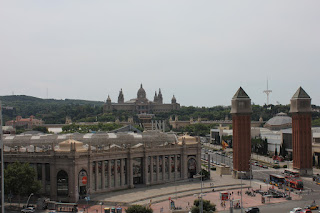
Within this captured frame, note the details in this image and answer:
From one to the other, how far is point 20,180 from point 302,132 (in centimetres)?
7785

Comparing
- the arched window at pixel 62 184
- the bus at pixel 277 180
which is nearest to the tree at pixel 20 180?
the arched window at pixel 62 184

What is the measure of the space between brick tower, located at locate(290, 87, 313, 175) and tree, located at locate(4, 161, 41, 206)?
72.6 metres

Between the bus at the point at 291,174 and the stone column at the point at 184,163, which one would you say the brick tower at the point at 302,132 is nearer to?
the bus at the point at 291,174

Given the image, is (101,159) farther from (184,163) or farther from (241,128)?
(241,128)

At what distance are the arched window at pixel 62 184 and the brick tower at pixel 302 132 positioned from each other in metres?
66.5

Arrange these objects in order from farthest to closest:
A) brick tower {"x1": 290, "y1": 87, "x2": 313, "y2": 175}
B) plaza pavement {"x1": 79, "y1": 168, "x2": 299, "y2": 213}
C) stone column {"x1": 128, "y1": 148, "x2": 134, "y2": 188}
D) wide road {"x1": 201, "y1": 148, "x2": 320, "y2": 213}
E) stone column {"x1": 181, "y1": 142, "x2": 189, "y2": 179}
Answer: brick tower {"x1": 290, "y1": 87, "x2": 313, "y2": 175}, stone column {"x1": 181, "y1": 142, "x2": 189, "y2": 179}, stone column {"x1": 128, "y1": 148, "x2": 134, "y2": 188}, plaza pavement {"x1": 79, "y1": 168, "x2": 299, "y2": 213}, wide road {"x1": 201, "y1": 148, "x2": 320, "y2": 213}

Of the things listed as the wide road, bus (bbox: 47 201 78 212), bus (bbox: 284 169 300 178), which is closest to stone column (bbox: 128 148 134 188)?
the wide road

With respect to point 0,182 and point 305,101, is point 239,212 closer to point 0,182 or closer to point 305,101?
point 0,182

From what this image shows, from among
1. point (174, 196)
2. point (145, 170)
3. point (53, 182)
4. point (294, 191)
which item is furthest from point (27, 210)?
point (294, 191)

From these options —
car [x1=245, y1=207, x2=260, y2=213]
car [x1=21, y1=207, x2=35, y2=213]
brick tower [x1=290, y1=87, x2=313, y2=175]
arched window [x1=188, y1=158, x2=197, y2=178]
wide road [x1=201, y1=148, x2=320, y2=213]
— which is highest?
brick tower [x1=290, y1=87, x2=313, y2=175]

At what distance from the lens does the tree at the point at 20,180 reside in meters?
77.4

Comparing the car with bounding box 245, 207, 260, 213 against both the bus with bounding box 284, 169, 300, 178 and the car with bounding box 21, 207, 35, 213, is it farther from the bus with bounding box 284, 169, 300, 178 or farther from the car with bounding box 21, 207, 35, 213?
the bus with bounding box 284, 169, 300, 178

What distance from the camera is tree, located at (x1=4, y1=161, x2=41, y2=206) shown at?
3046 inches

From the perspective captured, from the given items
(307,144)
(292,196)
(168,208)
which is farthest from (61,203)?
(307,144)
